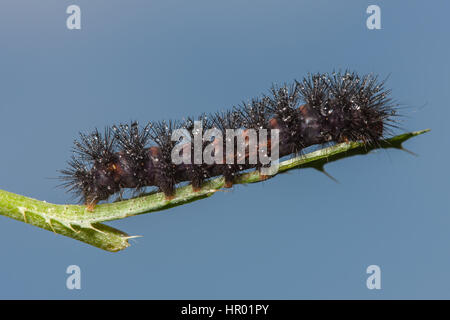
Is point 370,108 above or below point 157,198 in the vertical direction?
above

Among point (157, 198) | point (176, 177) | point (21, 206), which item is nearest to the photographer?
point (21, 206)

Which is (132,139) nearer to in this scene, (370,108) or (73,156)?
(73,156)

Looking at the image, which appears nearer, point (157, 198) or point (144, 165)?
point (157, 198)

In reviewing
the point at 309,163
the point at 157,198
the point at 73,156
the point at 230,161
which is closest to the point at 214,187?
the point at 230,161
